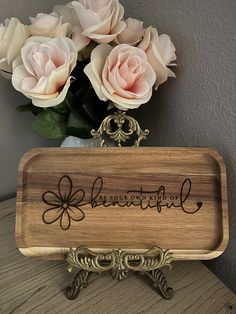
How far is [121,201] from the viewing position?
53cm

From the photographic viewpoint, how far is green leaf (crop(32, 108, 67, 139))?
619 millimetres

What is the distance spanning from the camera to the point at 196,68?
566mm

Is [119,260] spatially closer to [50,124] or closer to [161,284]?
[161,284]

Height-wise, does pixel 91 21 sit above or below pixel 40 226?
above

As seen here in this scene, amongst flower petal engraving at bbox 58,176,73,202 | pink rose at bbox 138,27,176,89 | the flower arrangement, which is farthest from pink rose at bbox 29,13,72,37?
flower petal engraving at bbox 58,176,73,202

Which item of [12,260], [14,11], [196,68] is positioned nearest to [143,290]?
[12,260]

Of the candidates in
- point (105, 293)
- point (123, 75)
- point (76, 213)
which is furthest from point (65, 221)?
point (123, 75)

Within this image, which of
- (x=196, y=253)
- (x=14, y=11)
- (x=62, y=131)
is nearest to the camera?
(x=196, y=253)

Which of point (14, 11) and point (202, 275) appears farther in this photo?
point (14, 11)

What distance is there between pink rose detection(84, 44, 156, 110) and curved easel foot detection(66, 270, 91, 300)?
289mm

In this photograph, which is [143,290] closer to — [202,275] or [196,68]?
[202,275]

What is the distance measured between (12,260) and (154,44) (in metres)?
0.48

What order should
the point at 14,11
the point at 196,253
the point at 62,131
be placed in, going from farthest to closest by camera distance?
1. the point at 14,11
2. the point at 62,131
3. the point at 196,253

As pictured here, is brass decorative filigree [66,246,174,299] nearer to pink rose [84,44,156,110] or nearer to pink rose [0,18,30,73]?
pink rose [84,44,156,110]
